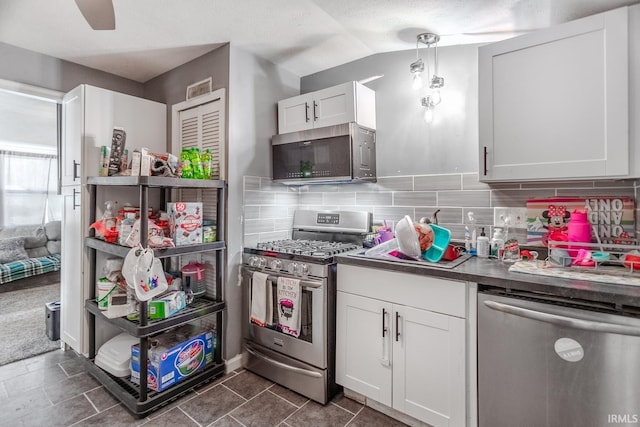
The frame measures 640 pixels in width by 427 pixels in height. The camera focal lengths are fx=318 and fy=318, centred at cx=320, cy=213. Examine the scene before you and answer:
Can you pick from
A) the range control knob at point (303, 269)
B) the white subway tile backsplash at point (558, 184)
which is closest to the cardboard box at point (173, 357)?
the range control knob at point (303, 269)

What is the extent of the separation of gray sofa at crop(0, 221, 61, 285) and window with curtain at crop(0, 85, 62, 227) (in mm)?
388

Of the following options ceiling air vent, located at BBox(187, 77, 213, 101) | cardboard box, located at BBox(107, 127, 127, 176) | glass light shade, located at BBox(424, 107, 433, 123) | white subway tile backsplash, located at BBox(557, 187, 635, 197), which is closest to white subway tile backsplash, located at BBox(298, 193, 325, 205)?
glass light shade, located at BBox(424, 107, 433, 123)

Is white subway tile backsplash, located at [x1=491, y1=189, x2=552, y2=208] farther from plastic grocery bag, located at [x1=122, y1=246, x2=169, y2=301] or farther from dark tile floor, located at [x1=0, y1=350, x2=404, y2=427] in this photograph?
plastic grocery bag, located at [x1=122, y1=246, x2=169, y2=301]

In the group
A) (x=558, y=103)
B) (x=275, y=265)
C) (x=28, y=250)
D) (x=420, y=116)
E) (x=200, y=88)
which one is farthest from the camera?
(x=28, y=250)

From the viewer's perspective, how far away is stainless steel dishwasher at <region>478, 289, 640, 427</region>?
1.14 meters

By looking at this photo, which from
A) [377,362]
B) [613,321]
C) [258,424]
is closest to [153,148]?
[258,424]

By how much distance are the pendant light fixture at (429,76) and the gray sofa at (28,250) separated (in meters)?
5.36

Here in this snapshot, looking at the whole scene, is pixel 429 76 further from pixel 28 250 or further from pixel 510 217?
pixel 28 250

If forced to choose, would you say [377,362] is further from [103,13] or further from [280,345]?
[103,13]

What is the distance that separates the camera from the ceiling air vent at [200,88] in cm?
239

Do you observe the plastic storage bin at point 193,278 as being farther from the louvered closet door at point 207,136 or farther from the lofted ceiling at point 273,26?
the lofted ceiling at point 273,26

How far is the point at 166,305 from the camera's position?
6.49 ft

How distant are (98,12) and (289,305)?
1736mm

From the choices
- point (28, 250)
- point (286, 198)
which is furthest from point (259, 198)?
point (28, 250)
